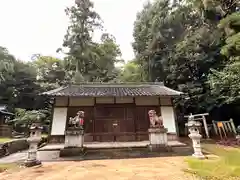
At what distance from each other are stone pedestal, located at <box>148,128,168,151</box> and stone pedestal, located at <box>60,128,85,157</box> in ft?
9.33

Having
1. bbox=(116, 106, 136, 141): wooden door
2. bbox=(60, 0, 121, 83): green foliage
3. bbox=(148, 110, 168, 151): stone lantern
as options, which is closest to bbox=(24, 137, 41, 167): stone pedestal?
bbox=(148, 110, 168, 151): stone lantern

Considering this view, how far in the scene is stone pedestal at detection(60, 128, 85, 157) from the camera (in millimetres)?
7215

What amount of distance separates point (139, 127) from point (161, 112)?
1.53m

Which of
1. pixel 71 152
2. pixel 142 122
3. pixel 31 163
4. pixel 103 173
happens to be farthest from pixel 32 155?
pixel 142 122

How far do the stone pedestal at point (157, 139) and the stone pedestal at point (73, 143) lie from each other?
284 cm

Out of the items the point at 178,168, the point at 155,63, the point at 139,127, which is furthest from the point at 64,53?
the point at 178,168

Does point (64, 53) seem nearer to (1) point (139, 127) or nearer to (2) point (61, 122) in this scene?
(2) point (61, 122)

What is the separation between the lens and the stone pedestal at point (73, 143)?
7215 mm

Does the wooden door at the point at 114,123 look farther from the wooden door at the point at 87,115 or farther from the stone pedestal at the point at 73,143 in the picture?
the stone pedestal at the point at 73,143

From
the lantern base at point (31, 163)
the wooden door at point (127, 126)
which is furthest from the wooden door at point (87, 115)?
the lantern base at point (31, 163)

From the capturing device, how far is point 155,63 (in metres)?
16.9

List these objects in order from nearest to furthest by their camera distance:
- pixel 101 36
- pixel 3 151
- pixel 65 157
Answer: pixel 65 157 → pixel 3 151 → pixel 101 36

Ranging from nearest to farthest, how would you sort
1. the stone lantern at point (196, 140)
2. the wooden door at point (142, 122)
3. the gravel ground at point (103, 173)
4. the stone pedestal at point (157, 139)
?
the gravel ground at point (103, 173) → the stone lantern at point (196, 140) → the stone pedestal at point (157, 139) → the wooden door at point (142, 122)

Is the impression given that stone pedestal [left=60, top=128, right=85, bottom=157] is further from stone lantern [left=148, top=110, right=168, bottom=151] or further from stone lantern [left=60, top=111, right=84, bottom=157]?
stone lantern [left=148, top=110, right=168, bottom=151]
